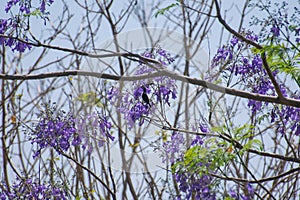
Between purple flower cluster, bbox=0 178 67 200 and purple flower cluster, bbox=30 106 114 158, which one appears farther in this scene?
purple flower cluster, bbox=0 178 67 200

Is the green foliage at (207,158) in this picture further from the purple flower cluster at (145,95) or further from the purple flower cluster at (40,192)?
the purple flower cluster at (40,192)

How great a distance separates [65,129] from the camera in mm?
3619

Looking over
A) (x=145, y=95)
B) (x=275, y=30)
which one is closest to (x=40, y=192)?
(x=145, y=95)

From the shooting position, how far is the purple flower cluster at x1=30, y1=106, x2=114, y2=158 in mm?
3623

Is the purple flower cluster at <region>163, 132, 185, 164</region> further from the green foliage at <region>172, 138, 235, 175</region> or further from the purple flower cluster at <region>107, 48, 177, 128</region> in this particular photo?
the green foliage at <region>172, 138, 235, 175</region>

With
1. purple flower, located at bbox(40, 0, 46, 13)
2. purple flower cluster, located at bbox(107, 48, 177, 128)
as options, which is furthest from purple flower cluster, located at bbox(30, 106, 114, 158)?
purple flower, located at bbox(40, 0, 46, 13)

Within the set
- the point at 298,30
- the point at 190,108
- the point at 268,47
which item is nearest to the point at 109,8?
the point at 190,108

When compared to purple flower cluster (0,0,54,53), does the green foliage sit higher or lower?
lower

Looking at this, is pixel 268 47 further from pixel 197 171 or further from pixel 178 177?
pixel 178 177

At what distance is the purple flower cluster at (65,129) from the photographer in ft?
11.9

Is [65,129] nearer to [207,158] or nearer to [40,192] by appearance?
[40,192]

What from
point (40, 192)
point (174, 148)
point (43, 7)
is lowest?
point (174, 148)

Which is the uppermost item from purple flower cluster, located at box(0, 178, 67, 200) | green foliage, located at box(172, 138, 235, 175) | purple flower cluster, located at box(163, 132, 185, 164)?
purple flower cluster, located at box(0, 178, 67, 200)

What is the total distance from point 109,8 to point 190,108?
1.23 meters
